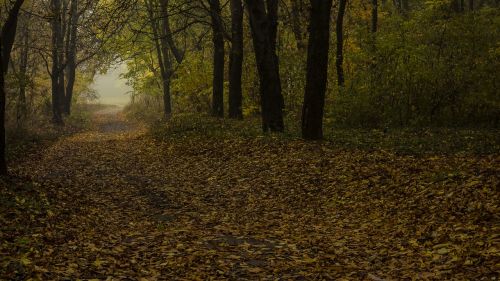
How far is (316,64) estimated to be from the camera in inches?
582

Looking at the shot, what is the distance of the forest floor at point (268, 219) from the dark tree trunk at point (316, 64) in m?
0.79

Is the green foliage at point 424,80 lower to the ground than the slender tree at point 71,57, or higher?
lower

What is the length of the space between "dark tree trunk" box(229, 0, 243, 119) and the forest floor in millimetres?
8240

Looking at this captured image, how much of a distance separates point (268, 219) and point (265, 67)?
8370 mm

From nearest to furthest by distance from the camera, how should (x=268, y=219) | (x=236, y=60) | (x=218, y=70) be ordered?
1. (x=268, y=219)
2. (x=236, y=60)
3. (x=218, y=70)

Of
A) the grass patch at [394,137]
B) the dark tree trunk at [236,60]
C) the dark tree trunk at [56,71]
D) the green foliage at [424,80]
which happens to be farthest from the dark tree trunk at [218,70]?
the dark tree trunk at [56,71]

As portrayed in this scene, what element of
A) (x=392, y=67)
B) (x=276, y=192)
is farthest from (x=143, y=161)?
(x=392, y=67)

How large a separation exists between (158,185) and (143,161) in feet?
13.4

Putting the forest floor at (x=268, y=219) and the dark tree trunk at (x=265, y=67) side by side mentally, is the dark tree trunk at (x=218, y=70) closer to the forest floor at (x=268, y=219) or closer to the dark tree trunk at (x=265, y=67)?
the dark tree trunk at (x=265, y=67)

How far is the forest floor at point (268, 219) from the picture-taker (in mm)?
6840

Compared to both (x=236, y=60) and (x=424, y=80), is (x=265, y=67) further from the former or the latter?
(x=236, y=60)

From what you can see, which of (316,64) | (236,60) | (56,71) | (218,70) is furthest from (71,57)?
(316,64)

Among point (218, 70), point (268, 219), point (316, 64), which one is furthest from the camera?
point (218, 70)

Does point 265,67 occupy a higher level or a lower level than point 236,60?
lower
